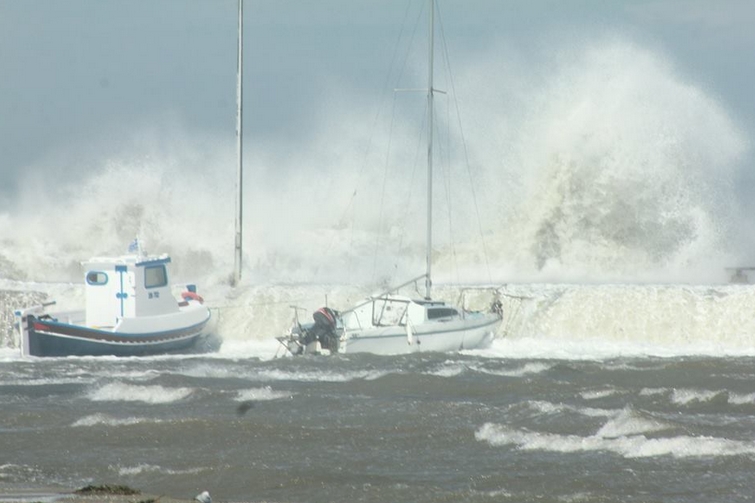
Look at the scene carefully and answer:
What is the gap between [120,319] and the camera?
29.7 m

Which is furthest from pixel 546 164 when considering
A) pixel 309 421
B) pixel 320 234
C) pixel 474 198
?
pixel 309 421

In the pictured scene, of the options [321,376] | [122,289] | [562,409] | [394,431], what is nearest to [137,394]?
[321,376]

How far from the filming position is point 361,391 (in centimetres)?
2186

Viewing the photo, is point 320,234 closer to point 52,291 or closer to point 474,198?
point 474,198

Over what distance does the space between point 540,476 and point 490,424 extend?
10.7ft

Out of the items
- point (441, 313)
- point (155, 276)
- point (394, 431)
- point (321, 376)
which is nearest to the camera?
point (394, 431)

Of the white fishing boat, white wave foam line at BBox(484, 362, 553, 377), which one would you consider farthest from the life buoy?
white wave foam line at BBox(484, 362, 553, 377)

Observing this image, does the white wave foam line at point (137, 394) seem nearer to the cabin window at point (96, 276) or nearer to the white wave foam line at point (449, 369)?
the white wave foam line at point (449, 369)

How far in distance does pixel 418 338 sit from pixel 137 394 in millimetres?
8402

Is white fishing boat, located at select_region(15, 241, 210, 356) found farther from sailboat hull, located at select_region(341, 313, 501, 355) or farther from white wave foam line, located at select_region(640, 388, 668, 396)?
white wave foam line, located at select_region(640, 388, 668, 396)

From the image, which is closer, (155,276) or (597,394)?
(597,394)

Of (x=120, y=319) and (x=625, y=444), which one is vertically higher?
(x=120, y=319)

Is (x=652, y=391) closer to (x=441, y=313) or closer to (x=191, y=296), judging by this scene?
(x=441, y=313)

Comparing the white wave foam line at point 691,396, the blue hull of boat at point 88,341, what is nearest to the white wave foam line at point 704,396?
the white wave foam line at point 691,396
